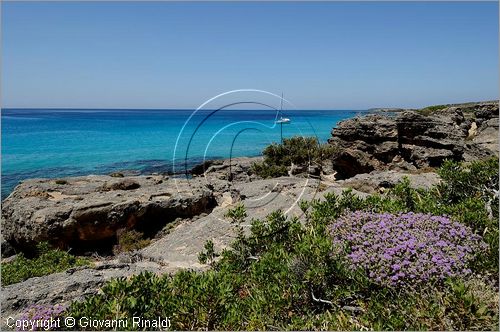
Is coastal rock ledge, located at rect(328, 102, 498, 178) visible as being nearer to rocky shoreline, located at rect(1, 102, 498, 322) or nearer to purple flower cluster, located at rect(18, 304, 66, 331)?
rocky shoreline, located at rect(1, 102, 498, 322)

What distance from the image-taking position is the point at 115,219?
47.3 ft

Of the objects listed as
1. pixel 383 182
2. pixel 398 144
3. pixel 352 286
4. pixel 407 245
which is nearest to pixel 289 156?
pixel 398 144

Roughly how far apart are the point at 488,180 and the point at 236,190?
11399 mm

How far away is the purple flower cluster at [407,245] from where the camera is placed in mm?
4461

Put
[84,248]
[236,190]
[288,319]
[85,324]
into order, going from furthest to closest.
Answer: [236,190], [84,248], [288,319], [85,324]

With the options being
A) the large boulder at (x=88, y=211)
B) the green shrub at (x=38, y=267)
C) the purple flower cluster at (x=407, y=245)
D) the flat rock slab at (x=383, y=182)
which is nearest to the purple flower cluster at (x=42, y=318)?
the purple flower cluster at (x=407, y=245)

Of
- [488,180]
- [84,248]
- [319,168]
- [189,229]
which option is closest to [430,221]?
[488,180]

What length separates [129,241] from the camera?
14188mm

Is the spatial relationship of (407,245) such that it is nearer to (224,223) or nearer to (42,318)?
(42,318)

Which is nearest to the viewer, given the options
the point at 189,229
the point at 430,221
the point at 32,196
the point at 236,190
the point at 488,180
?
the point at 430,221

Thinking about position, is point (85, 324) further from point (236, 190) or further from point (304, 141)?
point (304, 141)

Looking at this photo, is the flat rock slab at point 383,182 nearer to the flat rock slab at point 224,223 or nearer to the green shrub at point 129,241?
the flat rock slab at point 224,223

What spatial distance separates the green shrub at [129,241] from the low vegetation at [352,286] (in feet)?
29.7

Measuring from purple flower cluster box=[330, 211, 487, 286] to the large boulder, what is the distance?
10911 mm
